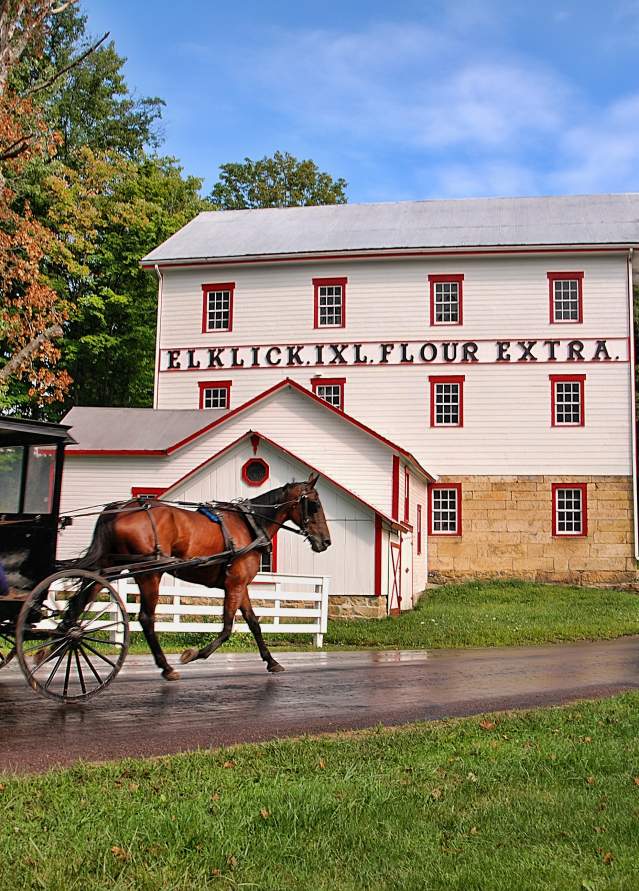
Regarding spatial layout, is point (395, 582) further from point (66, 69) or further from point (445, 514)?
point (66, 69)

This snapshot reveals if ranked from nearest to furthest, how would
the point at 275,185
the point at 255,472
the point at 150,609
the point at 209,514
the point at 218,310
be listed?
the point at 150,609 < the point at 209,514 < the point at 255,472 < the point at 218,310 < the point at 275,185

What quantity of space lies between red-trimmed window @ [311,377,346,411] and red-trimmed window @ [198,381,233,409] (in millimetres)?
3124

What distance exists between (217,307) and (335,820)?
103ft

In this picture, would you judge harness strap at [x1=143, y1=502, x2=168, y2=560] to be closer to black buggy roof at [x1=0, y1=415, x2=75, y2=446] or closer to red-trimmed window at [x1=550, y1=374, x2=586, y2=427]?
black buggy roof at [x1=0, y1=415, x2=75, y2=446]

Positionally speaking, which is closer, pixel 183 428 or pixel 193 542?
pixel 193 542

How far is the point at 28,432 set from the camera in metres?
10.1

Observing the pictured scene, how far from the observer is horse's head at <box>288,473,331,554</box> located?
1376cm

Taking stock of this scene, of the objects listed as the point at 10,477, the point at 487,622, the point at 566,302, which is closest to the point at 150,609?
the point at 10,477

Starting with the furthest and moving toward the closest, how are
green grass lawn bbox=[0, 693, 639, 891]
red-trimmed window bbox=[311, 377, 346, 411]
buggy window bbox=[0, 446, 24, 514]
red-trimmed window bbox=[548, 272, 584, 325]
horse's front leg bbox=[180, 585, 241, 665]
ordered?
red-trimmed window bbox=[311, 377, 346, 411] → red-trimmed window bbox=[548, 272, 584, 325] → horse's front leg bbox=[180, 585, 241, 665] → buggy window bbox=[0, 446, 24, 514] → green grass lawn bbox=[0, 693, 639, 891]

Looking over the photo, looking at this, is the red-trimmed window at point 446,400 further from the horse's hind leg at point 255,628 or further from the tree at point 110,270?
the horse's hind leg at point 255,628

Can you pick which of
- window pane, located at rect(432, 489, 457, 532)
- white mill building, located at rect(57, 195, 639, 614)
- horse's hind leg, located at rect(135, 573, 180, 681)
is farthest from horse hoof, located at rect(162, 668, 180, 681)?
window pane, located at rect(432, 489, 457, 532)

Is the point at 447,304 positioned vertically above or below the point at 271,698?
above

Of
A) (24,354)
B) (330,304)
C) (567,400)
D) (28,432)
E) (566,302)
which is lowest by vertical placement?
(28,432)

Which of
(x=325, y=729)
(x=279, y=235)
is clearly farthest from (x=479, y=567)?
(x=325, y=729)
